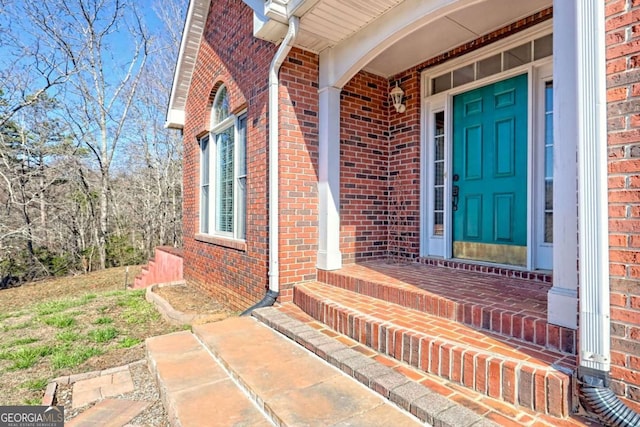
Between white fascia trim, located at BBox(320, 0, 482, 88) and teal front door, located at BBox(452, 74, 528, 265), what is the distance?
1.28 meters

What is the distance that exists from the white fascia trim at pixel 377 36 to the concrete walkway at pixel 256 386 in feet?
9.24

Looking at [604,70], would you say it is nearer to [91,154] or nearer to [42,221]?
[42,221]

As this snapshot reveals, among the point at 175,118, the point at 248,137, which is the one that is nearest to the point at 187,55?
the point at 175,118

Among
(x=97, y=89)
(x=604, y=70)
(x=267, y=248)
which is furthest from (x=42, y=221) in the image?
(x=604, y=70)

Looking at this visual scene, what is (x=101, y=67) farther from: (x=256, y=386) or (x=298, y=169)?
(x=256, y=386)

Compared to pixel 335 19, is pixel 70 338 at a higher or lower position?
lower

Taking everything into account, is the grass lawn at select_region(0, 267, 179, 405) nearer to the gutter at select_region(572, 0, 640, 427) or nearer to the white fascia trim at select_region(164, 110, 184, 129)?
the white fascia trim at select_region(164, 110, 184, 129)

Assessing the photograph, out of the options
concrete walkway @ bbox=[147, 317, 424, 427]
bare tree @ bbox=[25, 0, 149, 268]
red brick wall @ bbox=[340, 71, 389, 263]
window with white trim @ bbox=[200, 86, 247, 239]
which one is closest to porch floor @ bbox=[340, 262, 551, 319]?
red brick wall @ bbox=[340, 71, 389, 263]

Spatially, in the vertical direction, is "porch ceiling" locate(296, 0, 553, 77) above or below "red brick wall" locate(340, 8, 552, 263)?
above

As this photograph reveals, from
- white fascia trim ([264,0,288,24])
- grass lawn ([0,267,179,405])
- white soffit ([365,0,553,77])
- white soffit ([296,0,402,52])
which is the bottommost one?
grass lawn ([0,267,179,405])

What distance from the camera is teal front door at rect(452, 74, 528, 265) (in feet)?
11.4

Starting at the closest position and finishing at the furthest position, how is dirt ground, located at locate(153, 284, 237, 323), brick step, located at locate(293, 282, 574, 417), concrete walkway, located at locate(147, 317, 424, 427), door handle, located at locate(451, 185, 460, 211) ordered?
brick step, located at locate(293, 282, 574, 417) < concrete walkway, located at locate(147, 317, 424, 427) < door handle, located at locate(451, 185, 460, 211) < dirt ground, located at locate(153, 284, 237, 323)

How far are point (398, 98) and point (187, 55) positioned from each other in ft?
14.5

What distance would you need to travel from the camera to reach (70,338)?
4.15m
